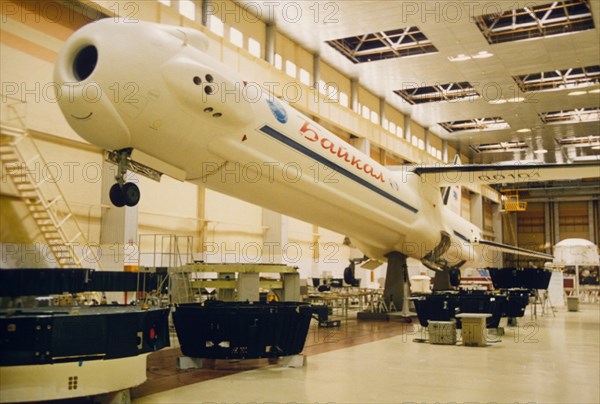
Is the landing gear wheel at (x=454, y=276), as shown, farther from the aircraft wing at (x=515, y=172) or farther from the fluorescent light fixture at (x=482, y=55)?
the fluorescent light fixture at (x=482, y=55)

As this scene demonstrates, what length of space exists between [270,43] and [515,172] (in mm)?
9856

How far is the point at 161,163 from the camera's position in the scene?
8.28 metres

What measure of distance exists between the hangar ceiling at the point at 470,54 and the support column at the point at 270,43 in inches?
15.0

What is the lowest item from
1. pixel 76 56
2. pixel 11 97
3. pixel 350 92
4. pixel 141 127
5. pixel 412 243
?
pixel 412 243

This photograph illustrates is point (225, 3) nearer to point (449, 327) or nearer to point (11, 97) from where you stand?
point (11, 97)

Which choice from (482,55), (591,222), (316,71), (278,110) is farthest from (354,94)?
(591,222)

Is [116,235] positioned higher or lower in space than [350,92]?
lower

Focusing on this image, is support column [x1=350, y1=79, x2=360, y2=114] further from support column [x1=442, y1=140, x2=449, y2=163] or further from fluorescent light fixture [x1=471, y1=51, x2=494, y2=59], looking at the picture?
support column [x1=442, y1=140, x2=449, y2=163]

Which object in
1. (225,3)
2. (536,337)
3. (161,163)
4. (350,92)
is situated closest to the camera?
(161,163)

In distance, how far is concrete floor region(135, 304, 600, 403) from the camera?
632 cm

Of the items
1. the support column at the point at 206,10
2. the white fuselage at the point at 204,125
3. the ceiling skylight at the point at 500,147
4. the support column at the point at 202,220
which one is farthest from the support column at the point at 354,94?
the ceiling skylight at the point at 500,147

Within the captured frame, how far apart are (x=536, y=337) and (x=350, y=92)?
51.4ft

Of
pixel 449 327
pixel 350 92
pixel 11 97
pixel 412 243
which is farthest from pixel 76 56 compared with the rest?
pixel 350 92

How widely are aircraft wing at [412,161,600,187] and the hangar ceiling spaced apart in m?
6.05
